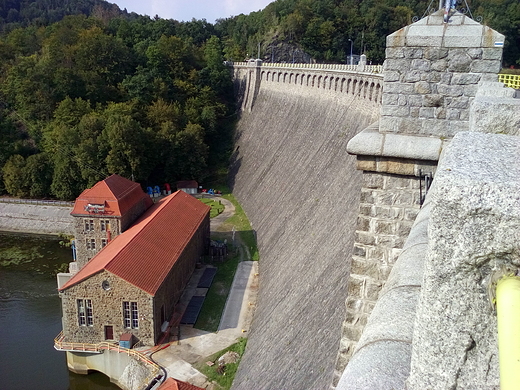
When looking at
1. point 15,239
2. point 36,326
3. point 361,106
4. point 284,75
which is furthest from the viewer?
point 284,75

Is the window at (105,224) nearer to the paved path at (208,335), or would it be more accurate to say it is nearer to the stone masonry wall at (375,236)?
the paved path at (208,335)

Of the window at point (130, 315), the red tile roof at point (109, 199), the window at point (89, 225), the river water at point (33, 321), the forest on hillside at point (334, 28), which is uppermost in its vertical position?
the forest on hillside at point (334, 28)

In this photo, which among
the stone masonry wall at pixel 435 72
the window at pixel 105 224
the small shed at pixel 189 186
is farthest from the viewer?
the small shed at pixel 189 186

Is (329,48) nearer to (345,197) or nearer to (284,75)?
(284,75)

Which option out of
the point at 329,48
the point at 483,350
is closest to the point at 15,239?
the point at 483,350

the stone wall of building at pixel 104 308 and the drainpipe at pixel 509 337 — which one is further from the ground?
the drainpipe at pixel 509 337

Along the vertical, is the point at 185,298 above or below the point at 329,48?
below

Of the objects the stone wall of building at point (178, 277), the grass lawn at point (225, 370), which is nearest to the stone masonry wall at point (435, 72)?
the grass lawn at point (225, 370)
